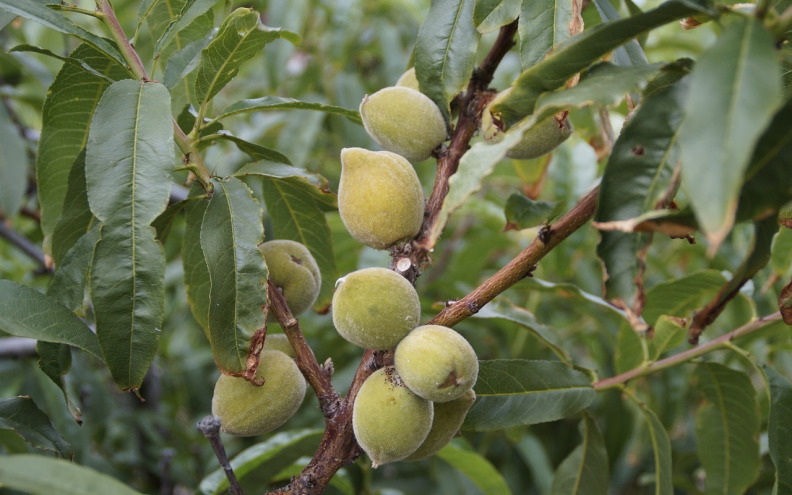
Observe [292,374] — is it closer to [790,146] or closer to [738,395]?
[790,146]

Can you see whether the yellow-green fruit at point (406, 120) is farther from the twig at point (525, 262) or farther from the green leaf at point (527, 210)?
the twig at point (525, 262)

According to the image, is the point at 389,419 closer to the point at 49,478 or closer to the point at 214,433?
the point at 214,433

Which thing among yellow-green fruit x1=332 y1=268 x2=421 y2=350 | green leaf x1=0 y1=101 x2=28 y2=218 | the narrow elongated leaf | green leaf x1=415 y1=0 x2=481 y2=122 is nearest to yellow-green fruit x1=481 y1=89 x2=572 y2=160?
green leaf x1=415 y1=0 x2=481 y2=122

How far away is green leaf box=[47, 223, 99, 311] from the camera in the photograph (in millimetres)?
1203

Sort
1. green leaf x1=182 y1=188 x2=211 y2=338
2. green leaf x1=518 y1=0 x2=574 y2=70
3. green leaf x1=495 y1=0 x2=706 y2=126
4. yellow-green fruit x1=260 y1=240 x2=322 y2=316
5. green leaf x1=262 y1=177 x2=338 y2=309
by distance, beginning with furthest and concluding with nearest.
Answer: green leaf x1=262 y1=177 x2=338 y2=309, green leaf x1=182 y1=188 x2=211 y2=338, yellow-green fruit x1=260 y1=240 x2=322 y2=316, green leaf x1=518 y1=0 x2=574 y2=70, green leaf x1=495 y1=0 x2=706 y2=126

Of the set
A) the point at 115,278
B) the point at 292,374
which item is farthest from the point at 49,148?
the point at 292,374

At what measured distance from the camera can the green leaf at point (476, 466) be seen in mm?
1792

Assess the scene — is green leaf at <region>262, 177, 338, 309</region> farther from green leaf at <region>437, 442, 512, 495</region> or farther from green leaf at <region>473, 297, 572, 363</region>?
green leaf at <region>437, 442, 512, 495</region>

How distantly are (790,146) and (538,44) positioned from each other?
0.50m

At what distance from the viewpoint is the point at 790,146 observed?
0.79 metres

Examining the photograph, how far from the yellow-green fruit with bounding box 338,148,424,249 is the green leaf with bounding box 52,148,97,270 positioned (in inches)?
19.7

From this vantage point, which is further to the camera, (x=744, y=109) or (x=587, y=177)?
(x=587, y=177)

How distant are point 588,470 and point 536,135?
2.66 feet

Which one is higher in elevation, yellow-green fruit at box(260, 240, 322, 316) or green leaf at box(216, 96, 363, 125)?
green leaf at box(216, 96, 363, 125)
